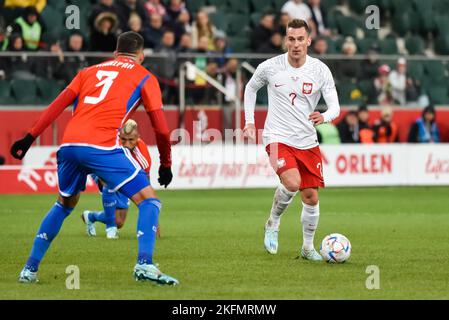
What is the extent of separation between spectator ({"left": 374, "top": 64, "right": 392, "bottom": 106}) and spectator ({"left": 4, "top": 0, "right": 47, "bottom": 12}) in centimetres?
754

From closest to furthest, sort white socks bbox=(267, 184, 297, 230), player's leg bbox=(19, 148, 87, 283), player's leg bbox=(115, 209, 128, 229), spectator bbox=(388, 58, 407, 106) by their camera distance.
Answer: player's leg bbox=(19, 148, 87, 283) < white socks bbox=(267, 184, 297, 230) < player's leg bbox=(115, 209, 128, 229) < spectator bbox=(388, 58, 407, 106)

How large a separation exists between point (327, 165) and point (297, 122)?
40.9ft

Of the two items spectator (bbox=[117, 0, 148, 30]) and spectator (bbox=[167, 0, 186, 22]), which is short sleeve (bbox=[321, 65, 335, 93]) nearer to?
spectator (bbox=[117, 0, 148, 30])

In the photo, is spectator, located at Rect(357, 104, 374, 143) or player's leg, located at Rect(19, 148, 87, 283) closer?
player's leg, located at Rect(19, 148, 87, 283)

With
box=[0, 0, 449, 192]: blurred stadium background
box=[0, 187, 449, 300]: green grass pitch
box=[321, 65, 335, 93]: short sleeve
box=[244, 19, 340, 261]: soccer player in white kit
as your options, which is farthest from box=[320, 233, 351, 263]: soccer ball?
box=[0, 0, 449, 192]: blurred stadium background

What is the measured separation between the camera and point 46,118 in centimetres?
941

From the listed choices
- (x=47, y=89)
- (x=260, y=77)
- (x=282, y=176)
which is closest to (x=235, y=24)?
(x=47, y=89)

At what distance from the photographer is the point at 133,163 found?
374 inches

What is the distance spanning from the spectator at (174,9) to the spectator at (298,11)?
2.47m

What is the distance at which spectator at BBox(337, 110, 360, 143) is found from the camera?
25078mm

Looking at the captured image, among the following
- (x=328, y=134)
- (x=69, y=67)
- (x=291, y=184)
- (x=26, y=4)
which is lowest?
(x=328, y=134)

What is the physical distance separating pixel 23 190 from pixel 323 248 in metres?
12.2

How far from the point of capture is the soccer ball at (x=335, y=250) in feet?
37.7

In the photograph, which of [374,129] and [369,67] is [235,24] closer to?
[369,67]
